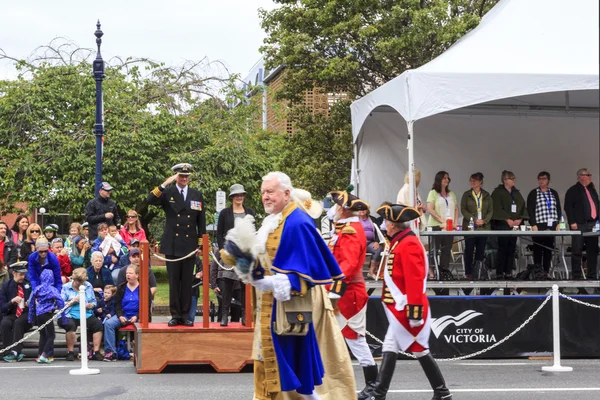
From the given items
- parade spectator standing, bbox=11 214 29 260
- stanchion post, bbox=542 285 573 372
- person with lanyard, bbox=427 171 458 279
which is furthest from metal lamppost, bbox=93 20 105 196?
stanchion post, bbox=542 285 573 372

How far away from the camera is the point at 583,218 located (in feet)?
48.1

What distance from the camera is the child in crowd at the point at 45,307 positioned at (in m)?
12.7

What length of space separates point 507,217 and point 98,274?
21.6 feet

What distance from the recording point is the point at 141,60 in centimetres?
3023

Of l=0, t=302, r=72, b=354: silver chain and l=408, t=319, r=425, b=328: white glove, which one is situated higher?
l=408, t=319, r=425, b=328: white glove

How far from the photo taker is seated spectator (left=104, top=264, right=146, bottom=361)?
12.9 meters

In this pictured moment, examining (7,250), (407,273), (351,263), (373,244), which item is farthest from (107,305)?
(407,273)

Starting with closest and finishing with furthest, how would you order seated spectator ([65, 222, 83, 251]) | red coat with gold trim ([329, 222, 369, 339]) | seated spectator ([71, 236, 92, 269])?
red coat with gold trim ([329, 222, 369, 339]), seated spectator ([71, 236, 92, 269]), seated spectator ([65, 222, 83, 251])

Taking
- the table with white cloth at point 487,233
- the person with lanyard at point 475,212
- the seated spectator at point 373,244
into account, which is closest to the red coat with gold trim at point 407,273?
the table with white cloth at point 487,233

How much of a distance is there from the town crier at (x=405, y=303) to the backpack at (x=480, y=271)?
20.4ft

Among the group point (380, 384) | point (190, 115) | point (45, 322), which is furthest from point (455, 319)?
point (190, 115)

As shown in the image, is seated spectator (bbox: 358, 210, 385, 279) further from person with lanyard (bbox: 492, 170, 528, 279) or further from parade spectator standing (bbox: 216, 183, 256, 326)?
parade spectator standing (bbox: 216, 183, 256, 326)

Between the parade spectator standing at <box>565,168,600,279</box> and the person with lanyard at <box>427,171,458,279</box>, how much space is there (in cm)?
184

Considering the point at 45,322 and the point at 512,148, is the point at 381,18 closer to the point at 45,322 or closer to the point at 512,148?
the point at 512,148
